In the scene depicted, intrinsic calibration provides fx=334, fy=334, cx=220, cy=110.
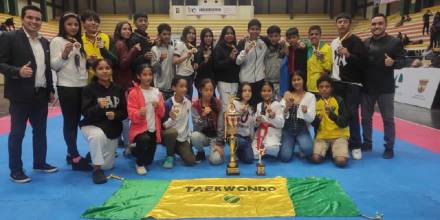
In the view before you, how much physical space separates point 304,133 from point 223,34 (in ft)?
5.68

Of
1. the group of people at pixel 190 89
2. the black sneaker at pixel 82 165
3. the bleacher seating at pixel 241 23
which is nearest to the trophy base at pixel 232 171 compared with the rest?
the group of people at pixel 190 89

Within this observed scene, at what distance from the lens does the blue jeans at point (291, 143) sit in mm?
4238

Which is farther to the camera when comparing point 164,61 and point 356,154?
point 164,61

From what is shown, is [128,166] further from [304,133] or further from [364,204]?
[364,204]

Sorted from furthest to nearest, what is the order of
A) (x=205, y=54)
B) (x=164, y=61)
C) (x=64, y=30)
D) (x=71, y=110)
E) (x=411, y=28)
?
(x=411, y=28) < (x=205, y=54) < (x=164, y=61) < (x=71, y=110) < (x=64, y=30)

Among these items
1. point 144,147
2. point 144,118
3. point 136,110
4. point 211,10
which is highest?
point 211,10

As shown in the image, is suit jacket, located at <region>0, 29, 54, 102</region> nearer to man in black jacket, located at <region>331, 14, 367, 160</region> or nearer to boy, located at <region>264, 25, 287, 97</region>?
boy, located at <region>264, 25, 287, 97</region>

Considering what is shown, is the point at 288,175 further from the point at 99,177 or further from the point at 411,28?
the point at 411,28

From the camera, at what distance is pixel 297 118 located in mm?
4398

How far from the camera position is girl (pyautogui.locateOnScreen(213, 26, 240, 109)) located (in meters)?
4.56

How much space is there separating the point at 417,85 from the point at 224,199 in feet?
27.2

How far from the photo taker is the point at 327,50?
4.47 metres

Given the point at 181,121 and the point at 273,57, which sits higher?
the point at 273,57

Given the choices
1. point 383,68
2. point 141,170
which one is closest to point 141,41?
point 141,170
